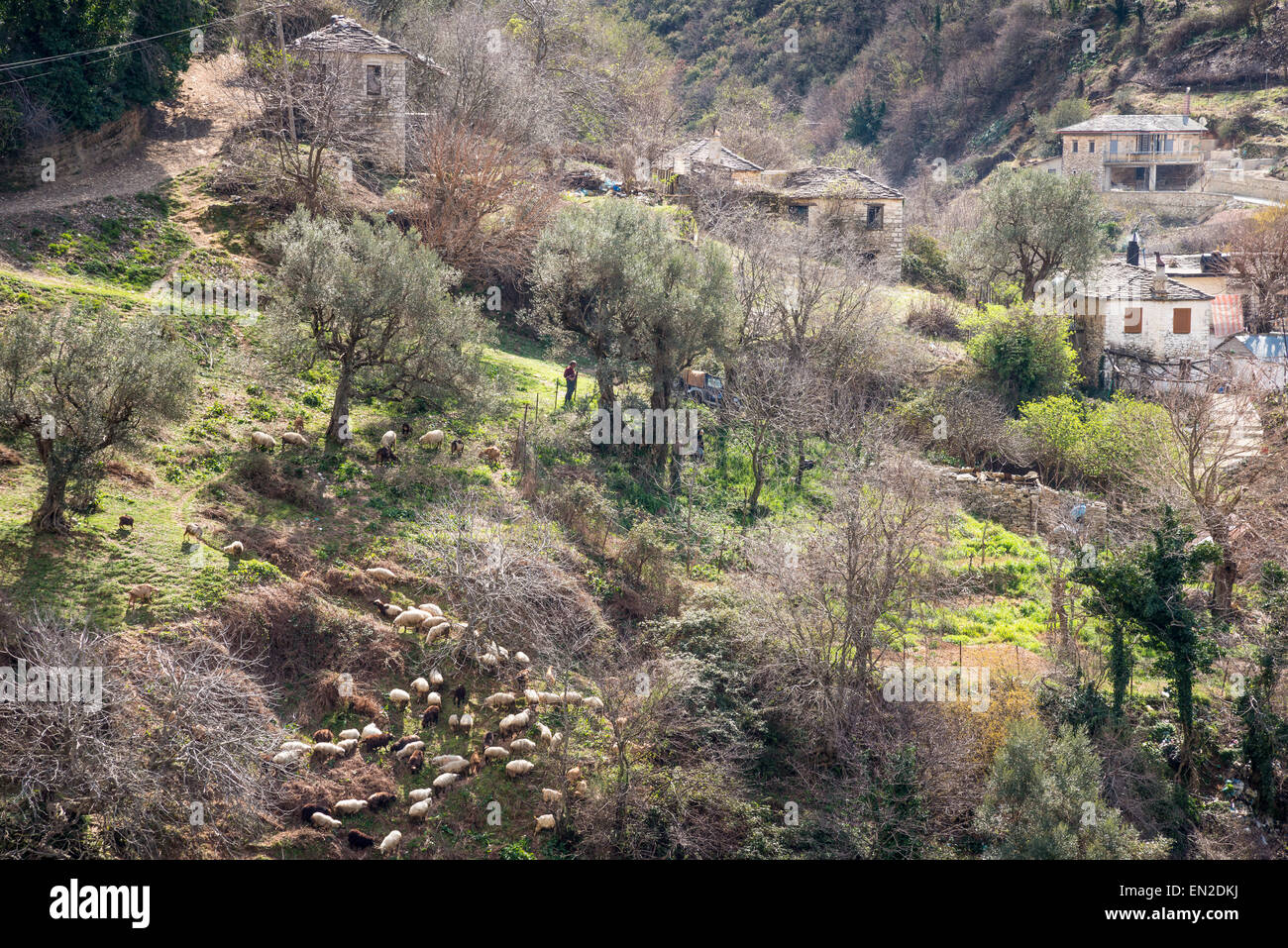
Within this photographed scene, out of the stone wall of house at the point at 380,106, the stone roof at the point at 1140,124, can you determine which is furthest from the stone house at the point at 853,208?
the stone roof at the point at 1140,124

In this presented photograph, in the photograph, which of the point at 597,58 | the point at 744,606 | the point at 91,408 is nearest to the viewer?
the point at 91,408

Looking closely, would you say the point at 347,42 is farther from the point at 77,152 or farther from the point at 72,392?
the point at 72,392

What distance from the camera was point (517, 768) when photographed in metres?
16.7

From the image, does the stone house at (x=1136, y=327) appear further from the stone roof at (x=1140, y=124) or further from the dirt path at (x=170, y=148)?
the dirt path at (x=170, y=148)

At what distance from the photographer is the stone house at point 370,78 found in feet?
111

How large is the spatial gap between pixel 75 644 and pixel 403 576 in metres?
6.10

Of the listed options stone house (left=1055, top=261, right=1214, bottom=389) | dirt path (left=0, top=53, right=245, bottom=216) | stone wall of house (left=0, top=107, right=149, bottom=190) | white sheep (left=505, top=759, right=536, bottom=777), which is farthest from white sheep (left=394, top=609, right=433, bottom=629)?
stone house (left=1055, top=261, right=1214, bottom=389)

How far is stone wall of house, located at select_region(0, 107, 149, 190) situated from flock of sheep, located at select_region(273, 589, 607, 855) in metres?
16.1

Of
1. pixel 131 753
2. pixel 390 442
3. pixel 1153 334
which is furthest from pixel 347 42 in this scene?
pixel 1153 334

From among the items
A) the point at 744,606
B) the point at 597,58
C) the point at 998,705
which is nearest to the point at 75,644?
the point at 744,606

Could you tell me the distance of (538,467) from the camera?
23.5 metres

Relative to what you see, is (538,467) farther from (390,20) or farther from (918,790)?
(390,20)

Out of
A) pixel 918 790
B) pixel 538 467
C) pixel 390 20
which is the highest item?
pixel 390 20

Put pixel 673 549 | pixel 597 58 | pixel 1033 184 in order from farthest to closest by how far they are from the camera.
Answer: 1. pixel 597 58
2. pixel 1033 184
3. pixel 673 549
